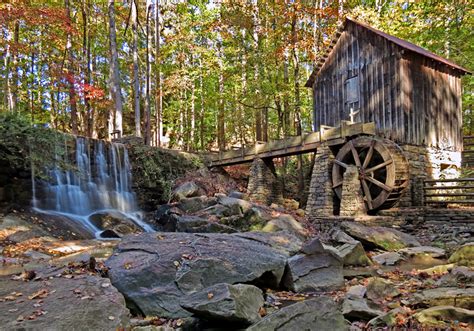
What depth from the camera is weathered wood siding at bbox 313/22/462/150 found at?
1491 cm

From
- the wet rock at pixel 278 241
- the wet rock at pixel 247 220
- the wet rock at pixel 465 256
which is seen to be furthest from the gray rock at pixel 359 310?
the wet rock at pixel 247 220

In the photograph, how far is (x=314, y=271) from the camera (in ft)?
19.7

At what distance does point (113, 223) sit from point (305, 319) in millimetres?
9133

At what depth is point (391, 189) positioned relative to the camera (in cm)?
1314

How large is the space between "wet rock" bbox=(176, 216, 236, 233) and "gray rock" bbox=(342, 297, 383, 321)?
6196mm

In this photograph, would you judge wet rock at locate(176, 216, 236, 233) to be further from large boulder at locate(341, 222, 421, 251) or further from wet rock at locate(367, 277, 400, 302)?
wet rock at locate(367, 277, 400, 302)

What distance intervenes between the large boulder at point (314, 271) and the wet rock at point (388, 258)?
2069 mm

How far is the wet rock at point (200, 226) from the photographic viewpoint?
10.3 metres

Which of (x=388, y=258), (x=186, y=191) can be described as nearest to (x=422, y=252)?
(x=388, y=258)

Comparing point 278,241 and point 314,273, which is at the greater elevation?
point 278,241

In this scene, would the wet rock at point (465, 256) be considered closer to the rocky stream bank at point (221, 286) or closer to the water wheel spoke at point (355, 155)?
the rocky stream bank at point (221, 286)

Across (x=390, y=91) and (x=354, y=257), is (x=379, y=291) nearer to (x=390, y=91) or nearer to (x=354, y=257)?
(x=354, y=257)

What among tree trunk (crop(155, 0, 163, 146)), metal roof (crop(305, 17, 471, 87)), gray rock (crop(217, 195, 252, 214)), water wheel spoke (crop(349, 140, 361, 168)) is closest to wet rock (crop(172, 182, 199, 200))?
gray rock (crop(217, 195, 252, 214))

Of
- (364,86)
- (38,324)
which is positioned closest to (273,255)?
(38,324)
